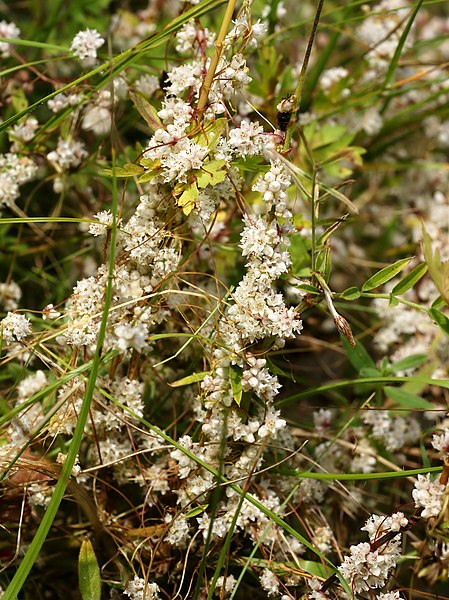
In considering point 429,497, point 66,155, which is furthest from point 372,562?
point 66,155

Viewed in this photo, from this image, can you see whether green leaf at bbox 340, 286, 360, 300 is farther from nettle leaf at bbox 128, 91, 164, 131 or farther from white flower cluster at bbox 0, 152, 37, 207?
white flower cluster at bbox 0, 152, 37, 207

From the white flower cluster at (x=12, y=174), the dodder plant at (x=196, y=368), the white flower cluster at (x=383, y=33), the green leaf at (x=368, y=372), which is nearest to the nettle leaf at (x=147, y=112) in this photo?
the dodder plant at (x=196, y=368)

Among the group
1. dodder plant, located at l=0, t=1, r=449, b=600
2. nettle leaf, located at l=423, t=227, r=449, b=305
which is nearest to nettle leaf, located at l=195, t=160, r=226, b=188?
dodder plant, located at l=0, t=1, r=449, b=600

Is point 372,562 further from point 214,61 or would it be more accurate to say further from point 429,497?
point 214,61

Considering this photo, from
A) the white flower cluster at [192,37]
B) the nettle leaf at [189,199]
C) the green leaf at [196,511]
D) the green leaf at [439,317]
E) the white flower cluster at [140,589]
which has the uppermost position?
the white flower cluster at [192,37]

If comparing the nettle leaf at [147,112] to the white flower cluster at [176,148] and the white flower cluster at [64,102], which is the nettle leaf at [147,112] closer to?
the white flower cluster at [176,148]

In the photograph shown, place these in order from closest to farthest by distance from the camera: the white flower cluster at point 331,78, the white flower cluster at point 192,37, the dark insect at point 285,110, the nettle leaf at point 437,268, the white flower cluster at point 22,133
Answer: the nettle leaf at point 437,268
the dark insect at point 285,110
the white flower cluster at point 192,37
the white flower cluster at point 22,133
the white flower cluster at point 331,78

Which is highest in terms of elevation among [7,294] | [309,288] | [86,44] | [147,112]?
[86,44]
